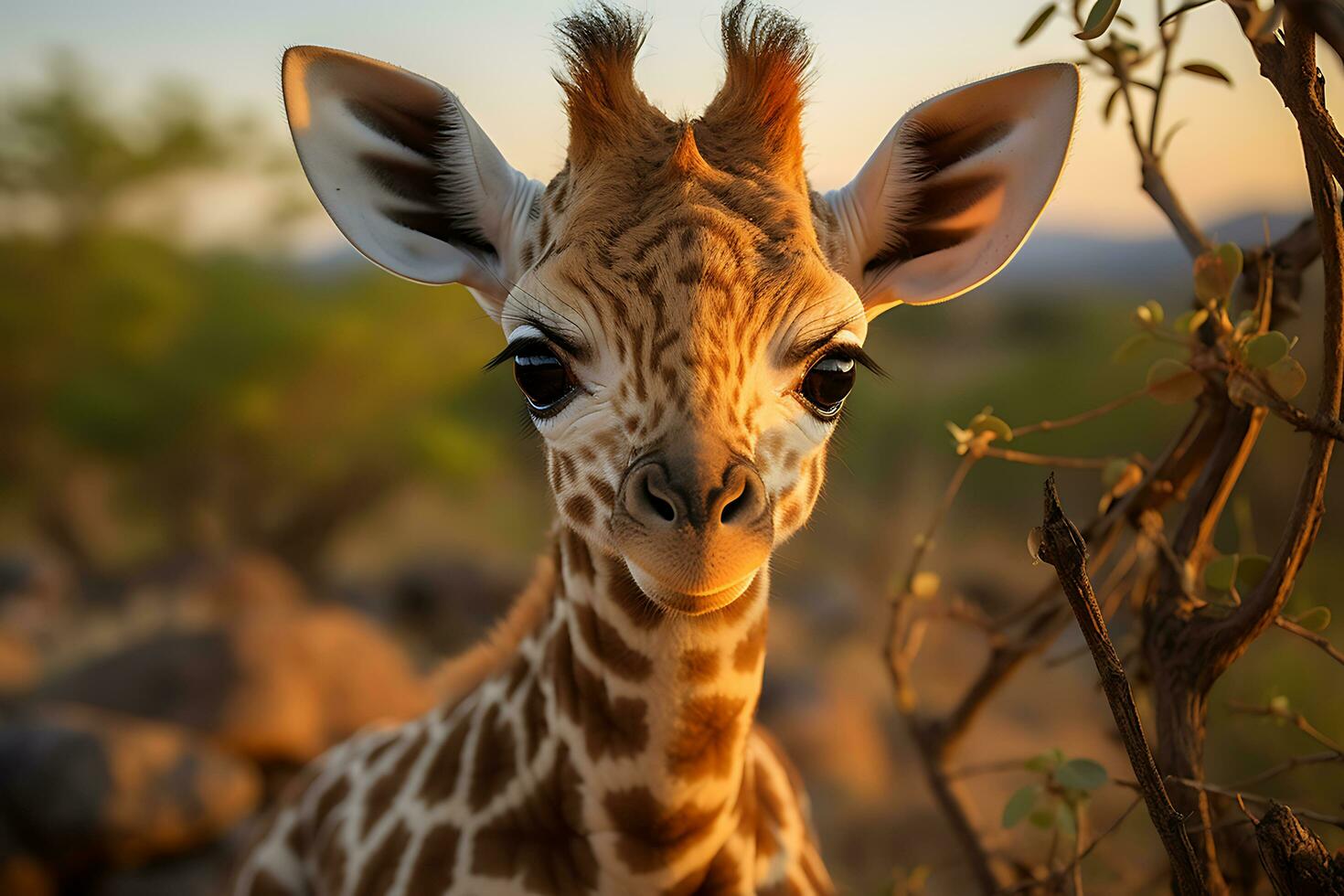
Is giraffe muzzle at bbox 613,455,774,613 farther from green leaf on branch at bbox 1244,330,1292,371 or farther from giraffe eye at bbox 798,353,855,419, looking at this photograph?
green leaf on branch at bbox 1244,330,1292,371

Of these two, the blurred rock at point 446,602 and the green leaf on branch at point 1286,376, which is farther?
the blurred rock at point 446,602

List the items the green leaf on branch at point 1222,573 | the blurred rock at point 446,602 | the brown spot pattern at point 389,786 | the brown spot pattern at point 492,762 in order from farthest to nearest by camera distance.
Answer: the blurred rock at point 446,602, the brown spot pattern at point 389,786, the brown spot pattern at point 492,762, the green leaf on branch at point 1222,573

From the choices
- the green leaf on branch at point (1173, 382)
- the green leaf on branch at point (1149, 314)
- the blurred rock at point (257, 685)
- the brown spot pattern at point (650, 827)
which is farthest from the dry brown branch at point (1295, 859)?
the blurred rock at point (257, 685)

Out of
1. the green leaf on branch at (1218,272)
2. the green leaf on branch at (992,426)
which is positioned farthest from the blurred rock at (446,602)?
the green leaf on branch at (1218,272)

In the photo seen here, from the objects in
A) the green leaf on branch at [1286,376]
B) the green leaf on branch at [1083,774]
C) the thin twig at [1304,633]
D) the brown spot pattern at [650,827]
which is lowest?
the brown spot pattern at [650,827]

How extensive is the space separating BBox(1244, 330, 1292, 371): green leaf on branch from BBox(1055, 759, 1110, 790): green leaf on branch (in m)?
0.73

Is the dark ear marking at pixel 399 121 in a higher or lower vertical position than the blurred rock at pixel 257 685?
higher

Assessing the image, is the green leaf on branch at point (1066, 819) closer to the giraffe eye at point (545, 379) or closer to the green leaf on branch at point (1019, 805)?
the green leaf on branch at point (1019, 805)

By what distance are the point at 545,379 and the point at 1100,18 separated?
3.56ft

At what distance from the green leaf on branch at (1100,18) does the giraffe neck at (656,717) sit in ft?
3.73

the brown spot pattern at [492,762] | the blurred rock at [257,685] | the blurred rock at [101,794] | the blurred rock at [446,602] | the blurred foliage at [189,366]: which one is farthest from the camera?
the blurred foliage at [189,366]

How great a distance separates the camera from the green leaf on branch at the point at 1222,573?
1.84 meters

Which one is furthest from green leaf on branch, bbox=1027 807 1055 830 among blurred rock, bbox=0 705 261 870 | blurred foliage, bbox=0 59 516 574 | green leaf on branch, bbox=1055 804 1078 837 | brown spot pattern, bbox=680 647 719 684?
blurred foliage, bbox=0 59 516 574

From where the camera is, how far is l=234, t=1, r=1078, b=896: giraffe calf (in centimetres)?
179
